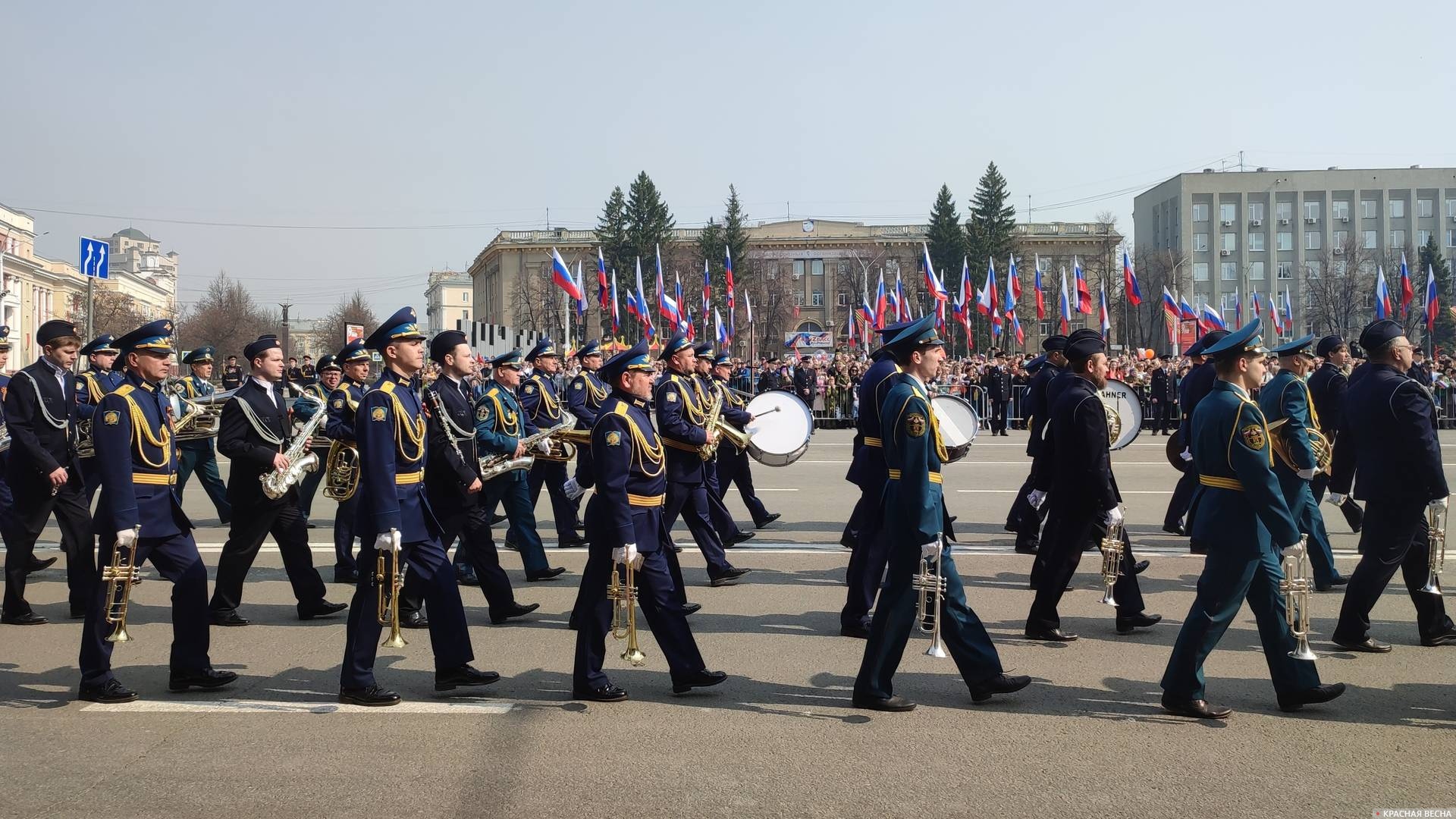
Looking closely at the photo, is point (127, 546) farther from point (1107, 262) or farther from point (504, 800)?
point (1107, 262)

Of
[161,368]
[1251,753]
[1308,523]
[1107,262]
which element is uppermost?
[1107,262]

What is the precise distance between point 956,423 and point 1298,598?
4.13 meters

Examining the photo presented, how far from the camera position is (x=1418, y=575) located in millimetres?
7285

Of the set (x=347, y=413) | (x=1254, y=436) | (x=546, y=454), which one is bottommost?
(x=546, y=454)

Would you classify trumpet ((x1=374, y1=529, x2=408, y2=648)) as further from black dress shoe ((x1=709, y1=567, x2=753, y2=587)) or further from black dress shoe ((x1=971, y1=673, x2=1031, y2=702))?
black dress shoe ((x1=709, y1=567, x2=753, y2=587))

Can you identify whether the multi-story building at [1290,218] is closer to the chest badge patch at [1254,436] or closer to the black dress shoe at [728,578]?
the black dress shoe at [728,578]

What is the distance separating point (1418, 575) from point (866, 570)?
321 cm

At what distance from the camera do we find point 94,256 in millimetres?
29281

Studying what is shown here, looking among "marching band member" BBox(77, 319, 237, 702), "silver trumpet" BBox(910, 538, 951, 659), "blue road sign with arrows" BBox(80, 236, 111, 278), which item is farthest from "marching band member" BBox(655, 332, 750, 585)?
"blue road sign with arrows" BBox(80, 236, 111, 278)

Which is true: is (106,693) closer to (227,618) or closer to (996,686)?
(227,618)

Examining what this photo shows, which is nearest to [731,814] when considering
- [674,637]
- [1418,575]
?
[674,637]

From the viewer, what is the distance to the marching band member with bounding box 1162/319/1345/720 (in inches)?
228

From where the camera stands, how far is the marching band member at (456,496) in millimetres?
7742

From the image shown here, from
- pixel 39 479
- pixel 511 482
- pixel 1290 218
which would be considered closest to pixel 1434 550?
pixel 511 482
